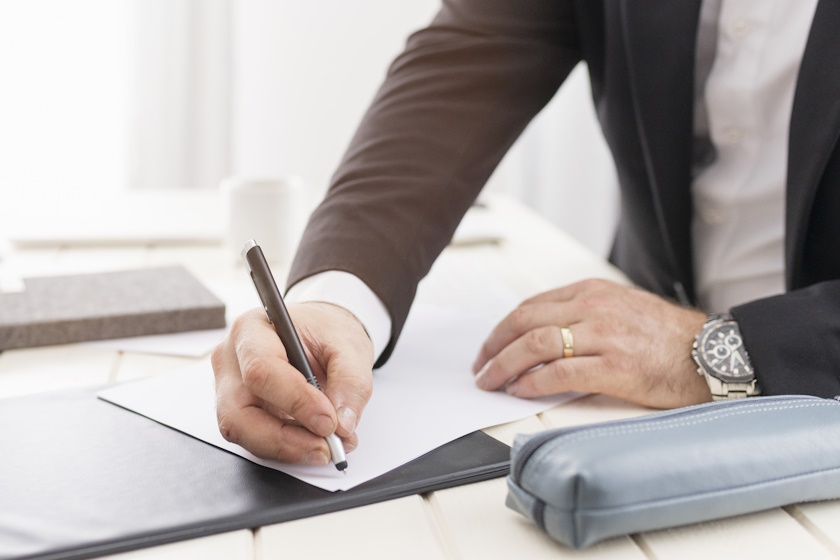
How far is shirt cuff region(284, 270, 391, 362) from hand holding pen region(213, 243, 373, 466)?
0.33 feet

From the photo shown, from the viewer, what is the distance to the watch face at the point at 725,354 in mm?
781

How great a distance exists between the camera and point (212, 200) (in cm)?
188

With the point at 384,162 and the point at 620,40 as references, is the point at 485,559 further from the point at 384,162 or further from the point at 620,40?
the point at 620,40

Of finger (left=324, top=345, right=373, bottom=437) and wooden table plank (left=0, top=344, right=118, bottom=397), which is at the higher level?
finger (left=324, top=345, right=373, bottom=437)

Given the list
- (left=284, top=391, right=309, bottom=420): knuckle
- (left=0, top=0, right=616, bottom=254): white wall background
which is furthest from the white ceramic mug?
(left=0, top=0, right=616, bottom=254): white wall background

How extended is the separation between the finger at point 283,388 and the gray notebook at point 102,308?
35cm

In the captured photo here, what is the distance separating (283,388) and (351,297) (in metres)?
0.25

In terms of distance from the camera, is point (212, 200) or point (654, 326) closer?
point (654, 326)

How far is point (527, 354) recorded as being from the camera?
82 centimetres

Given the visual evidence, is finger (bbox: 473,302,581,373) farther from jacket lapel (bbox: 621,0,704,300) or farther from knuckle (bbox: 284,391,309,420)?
jacket lapel (bbox: 621,0,704,300)

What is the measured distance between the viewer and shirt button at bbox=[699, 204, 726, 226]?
121 cm

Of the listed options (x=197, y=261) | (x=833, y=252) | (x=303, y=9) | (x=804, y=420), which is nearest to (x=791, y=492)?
(x=804, y=420)

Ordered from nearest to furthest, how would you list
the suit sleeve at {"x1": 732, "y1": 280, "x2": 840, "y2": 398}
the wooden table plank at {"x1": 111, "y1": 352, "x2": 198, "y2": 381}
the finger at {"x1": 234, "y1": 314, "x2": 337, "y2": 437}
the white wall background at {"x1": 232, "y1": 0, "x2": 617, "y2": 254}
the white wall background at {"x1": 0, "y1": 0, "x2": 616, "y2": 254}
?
the finger at {"x1": 234, "y1": 314, "x2": 337, "y2": 437} < the suit sleeve at {"x1": 732, "y1": 280, "x2": 840, "y2": 398} < the wooden table plank at {"x1": 111, "y1": 352, "x2": 198, "y2": 381} < the white wall background at {"x1": 0, "y1": 0, "x2": 616, "y2": 254} < the white wall background at {"x1": 232, "y1": 0, "x2": 617, "y2": 254}

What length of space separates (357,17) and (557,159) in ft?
3.17
